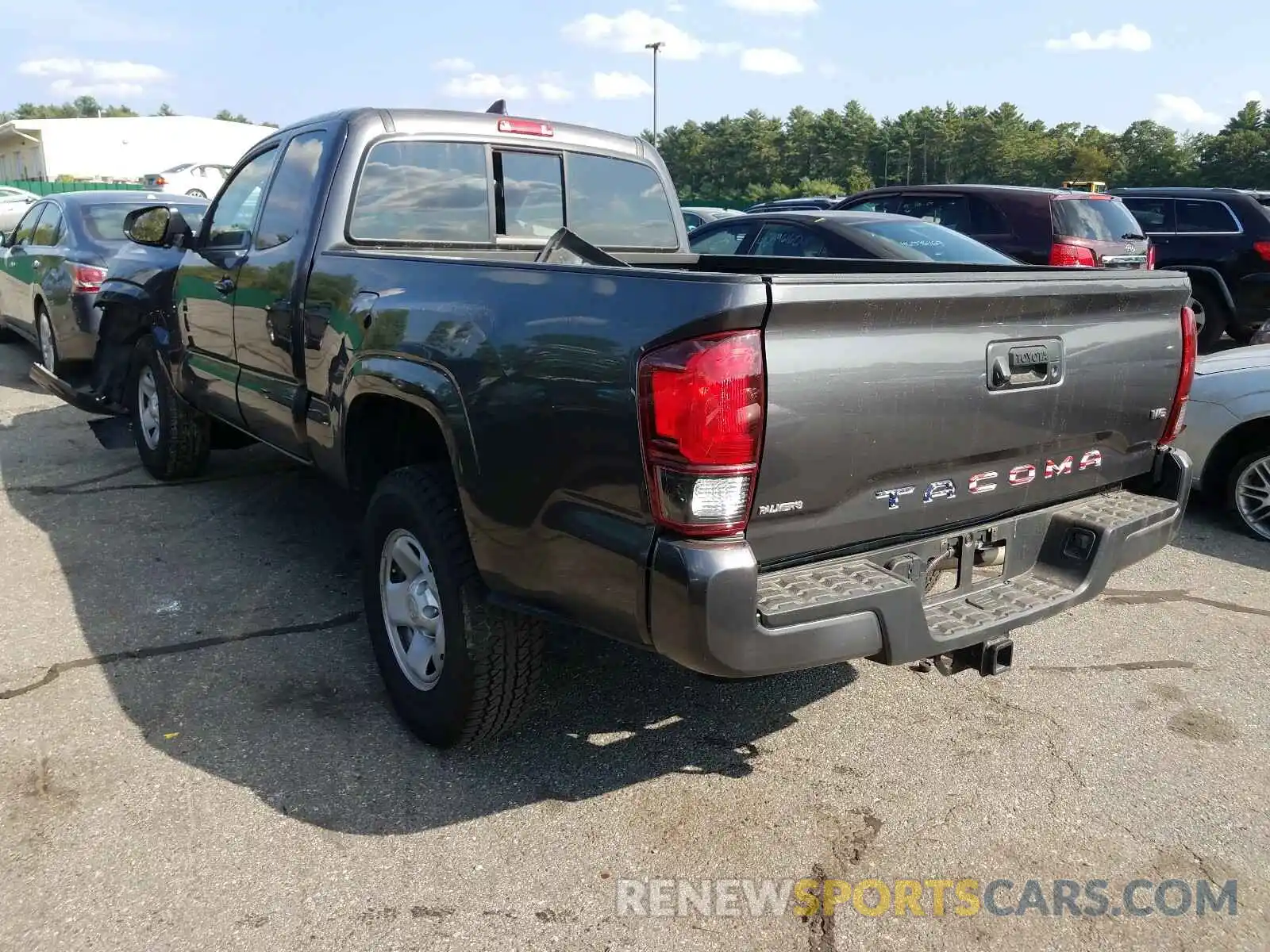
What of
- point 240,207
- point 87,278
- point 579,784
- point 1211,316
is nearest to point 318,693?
point 579,784

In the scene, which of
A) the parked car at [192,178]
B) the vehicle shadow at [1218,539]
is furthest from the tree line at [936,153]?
the vehicle shadow at [1218,539]

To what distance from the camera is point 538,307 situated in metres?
2.71

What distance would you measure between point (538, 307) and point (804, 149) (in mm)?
79478

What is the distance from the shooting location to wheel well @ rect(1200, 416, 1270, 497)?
18.6 feet

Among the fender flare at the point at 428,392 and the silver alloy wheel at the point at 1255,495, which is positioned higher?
the fender flare at the point at 428,392

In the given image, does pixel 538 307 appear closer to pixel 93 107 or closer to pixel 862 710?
pixel 862 710

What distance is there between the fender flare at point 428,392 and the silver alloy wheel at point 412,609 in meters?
0.40

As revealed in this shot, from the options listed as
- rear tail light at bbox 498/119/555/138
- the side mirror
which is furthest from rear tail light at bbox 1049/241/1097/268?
the side mirror

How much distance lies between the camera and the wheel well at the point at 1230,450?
224 inches

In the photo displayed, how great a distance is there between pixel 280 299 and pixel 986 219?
26.0 ft

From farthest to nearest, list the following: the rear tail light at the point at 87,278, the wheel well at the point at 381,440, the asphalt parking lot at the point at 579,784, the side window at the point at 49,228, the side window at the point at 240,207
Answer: the side window at the point at 49,228, the rear tail light at the point at 87,278, the side window at the point at 240,207, the wheel well at the point at 381,440, the asphalt parking lot at the point at 579,784

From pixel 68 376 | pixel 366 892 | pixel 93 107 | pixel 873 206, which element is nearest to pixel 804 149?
pixel 873 206

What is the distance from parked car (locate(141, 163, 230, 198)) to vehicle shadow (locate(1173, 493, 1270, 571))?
26.5 m

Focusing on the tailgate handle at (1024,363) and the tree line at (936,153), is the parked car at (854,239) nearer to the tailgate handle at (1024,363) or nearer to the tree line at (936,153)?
the tailgate handle at (1024,363)
